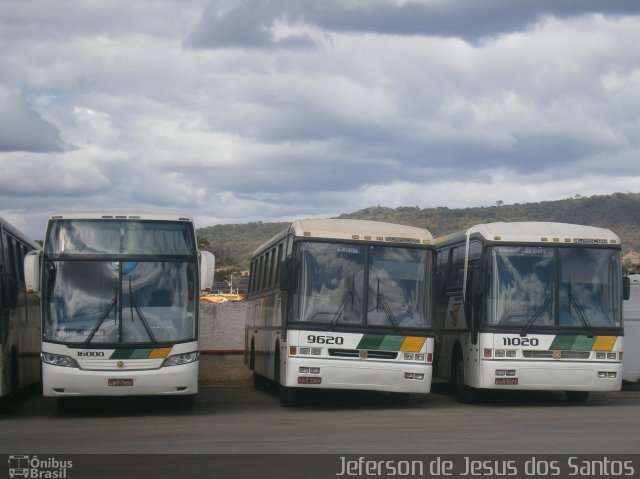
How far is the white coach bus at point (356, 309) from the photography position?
18.8 metres

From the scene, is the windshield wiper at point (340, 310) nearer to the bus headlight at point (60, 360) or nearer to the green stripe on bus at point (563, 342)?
the green stripe on bus at point (563, 342)

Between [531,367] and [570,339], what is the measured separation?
33.3 inches

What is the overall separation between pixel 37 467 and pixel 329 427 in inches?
203

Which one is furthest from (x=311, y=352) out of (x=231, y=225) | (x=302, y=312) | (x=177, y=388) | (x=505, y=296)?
(x=231, y=225)

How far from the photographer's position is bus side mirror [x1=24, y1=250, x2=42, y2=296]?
17562mm

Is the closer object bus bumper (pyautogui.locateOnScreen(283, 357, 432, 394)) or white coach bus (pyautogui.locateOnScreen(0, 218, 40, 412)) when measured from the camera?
white coach bus (pyautogui.locateOnScreen(0, 218, 40, 412))

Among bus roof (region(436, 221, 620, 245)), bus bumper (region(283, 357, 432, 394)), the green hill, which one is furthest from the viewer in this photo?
the green hill

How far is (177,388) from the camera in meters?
17.9

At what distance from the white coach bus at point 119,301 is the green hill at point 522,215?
215 ft

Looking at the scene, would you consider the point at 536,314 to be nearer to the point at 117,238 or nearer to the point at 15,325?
the point at 117,238

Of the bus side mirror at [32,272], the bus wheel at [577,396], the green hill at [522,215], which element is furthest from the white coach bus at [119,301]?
the green hill at [522,215]

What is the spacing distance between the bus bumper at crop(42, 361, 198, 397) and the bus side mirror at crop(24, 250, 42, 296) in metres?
1.21

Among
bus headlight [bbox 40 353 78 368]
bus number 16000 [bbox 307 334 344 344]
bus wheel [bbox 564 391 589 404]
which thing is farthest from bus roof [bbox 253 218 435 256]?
bus wheel [bbox 564 391 589 404]

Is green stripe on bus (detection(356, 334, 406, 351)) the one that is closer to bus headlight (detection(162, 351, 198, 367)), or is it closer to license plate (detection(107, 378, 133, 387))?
bus headlight (detection(162, 351, 198, 367))
